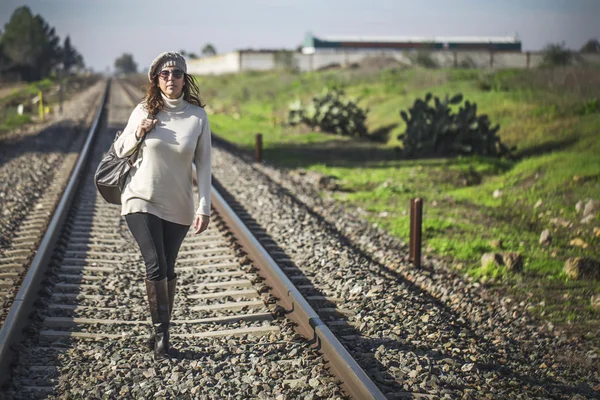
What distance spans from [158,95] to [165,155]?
0.40 metres

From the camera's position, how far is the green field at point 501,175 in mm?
8281

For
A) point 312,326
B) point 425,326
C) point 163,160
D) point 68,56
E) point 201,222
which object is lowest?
point 425,326

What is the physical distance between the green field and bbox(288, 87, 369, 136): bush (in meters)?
0.45

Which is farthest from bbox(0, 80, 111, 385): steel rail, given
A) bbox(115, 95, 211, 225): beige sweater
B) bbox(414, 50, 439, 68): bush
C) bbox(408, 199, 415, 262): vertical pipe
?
bbox(414, 50, 439, 68): bush

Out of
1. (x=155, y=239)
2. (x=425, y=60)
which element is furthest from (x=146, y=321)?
(x=425, y=60)

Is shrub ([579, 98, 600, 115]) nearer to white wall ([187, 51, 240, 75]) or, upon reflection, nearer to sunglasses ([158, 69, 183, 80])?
sunglasses ([158, 69, 183, 80])

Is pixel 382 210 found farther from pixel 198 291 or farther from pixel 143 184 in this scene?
pixel 143 184

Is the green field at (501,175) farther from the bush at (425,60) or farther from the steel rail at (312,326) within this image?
the bush at (425,60)

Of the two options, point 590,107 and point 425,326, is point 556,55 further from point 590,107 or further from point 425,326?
point 425,326

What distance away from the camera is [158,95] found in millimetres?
4727

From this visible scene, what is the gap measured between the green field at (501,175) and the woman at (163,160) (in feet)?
12.1

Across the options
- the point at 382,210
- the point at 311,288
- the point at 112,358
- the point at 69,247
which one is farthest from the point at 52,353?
the point at 382,210

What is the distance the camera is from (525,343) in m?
5.92

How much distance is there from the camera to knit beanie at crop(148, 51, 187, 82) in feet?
15.5
